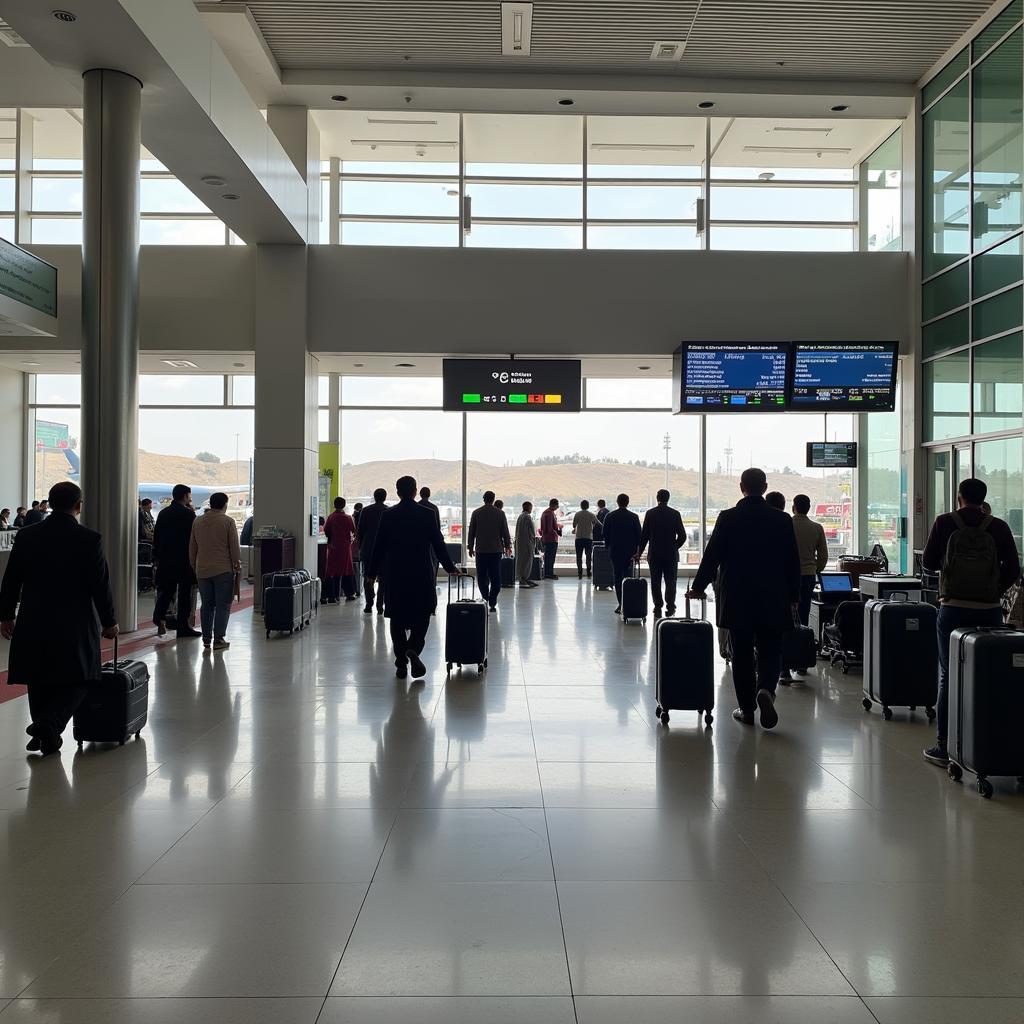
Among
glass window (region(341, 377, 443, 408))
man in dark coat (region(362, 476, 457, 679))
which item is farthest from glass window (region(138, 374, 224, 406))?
man in dark coat (region(362, 476, 457, 679))

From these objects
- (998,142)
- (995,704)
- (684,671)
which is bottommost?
(684,671)

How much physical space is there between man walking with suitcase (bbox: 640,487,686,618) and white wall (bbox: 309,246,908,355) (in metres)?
3.91

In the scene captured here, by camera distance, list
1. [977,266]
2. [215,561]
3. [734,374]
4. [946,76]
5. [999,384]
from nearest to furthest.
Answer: [215,561]
[999,384]
[977,266]
[946,76]
[734,374]

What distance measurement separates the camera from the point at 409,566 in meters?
8.56

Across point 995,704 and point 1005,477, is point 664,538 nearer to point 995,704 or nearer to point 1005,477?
point 1005,477

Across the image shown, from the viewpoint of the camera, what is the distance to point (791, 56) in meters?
14.4

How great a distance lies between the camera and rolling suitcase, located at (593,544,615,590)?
1916cm

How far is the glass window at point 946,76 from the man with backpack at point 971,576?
10.9m

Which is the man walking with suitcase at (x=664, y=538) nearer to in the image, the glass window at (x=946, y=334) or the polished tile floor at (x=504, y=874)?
the glass window at (x=946, y=334)

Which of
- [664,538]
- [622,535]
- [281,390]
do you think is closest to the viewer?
[664,538]

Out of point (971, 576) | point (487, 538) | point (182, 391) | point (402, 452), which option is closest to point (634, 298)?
point (487, 538)

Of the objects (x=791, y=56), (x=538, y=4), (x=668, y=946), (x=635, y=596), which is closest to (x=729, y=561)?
(x=668, y=946)

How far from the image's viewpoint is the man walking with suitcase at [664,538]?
1302 centimetres

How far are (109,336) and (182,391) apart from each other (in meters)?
10.6
